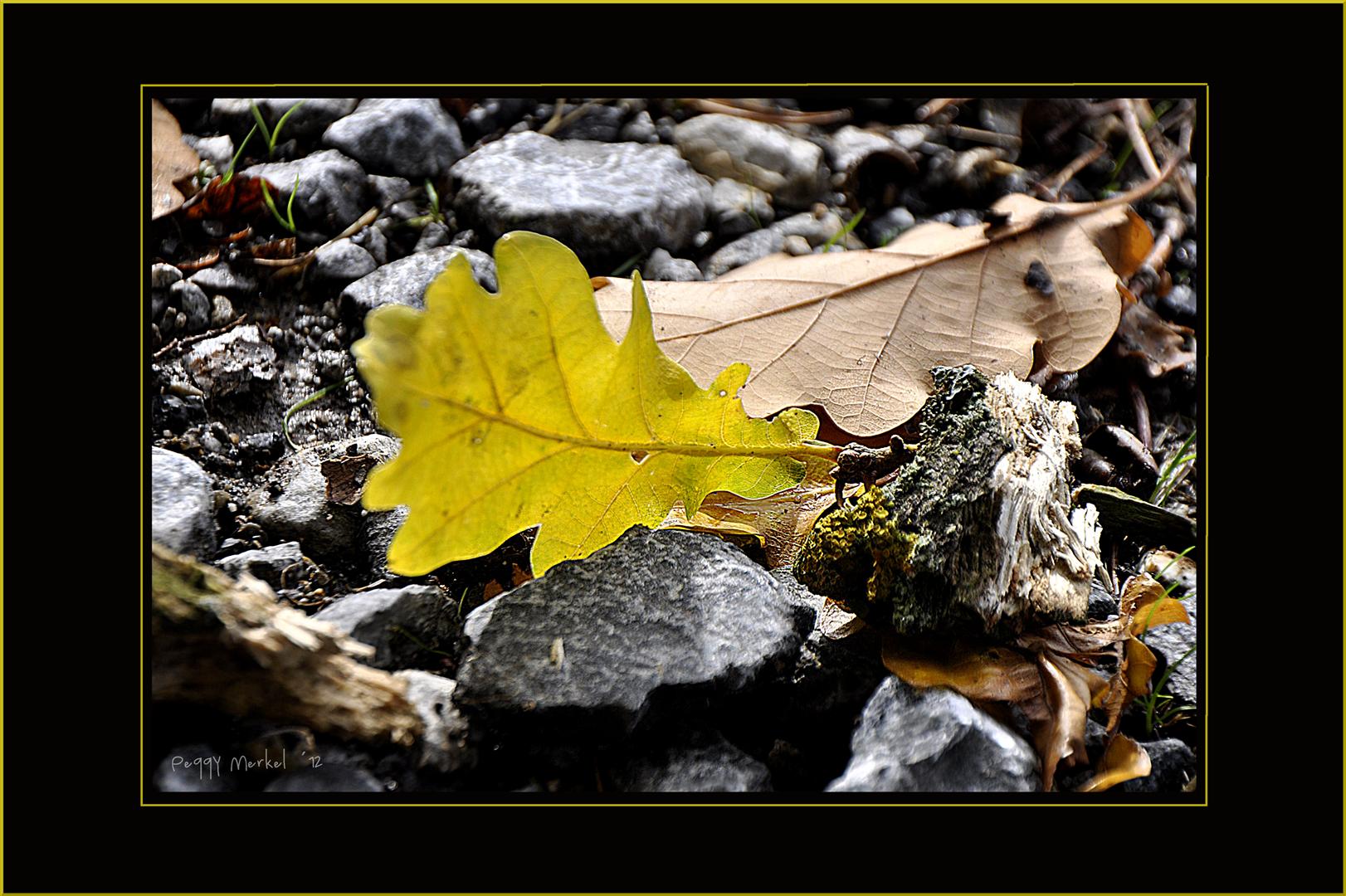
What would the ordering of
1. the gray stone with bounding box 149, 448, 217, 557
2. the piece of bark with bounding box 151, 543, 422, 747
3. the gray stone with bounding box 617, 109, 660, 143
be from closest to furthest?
1. the piece of bark with bounding box 151, 543, 422, 747
2. the gray stone with bounding box 149, 448, 217, 557
3. the gray stone with bounding box 617, 109, 660, 143

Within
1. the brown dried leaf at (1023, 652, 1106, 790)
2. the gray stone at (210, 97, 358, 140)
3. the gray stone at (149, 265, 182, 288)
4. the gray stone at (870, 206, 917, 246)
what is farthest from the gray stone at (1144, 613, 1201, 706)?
the gray stone at (210, 97, 358, 140)

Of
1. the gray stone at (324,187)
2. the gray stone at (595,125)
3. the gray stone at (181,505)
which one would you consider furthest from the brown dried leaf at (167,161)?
the gray stone at (595,125)

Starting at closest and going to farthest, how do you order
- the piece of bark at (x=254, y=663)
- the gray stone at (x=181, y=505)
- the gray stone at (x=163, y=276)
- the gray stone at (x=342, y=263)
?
the piece of bark at (x=254, y=663) → the gray stone at (x=181, y=505) → the gray stone at (x=163, y=276) → the gray stone at (x=342, y=263)

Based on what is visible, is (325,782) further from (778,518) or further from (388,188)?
(388,188)

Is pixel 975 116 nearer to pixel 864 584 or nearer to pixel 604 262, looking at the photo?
pixel 604 262

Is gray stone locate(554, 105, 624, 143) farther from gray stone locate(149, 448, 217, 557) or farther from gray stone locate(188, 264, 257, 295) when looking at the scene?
gray stone locate(149, 448, 217, 557)

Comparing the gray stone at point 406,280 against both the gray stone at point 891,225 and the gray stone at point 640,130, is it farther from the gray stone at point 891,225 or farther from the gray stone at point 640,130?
the gray stone at point 891,225

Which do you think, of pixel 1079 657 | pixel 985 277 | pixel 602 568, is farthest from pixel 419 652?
pixel 985 277
